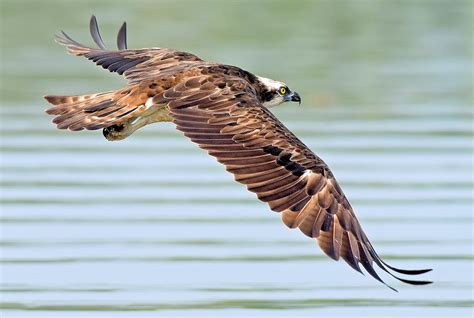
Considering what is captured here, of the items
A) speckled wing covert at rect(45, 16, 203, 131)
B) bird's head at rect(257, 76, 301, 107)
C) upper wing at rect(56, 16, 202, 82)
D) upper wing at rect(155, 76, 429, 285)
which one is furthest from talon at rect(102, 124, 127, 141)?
bird's head at rect(257, 76, 301, 107)

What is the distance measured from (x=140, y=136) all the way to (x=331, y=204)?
9.47 m

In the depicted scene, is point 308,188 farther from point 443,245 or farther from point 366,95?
point 366,95

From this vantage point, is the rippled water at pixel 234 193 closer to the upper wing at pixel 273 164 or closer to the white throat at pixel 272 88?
the white throat at pixel 272 88

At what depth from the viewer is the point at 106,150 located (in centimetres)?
1869

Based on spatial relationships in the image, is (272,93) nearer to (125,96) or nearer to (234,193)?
(125,96)

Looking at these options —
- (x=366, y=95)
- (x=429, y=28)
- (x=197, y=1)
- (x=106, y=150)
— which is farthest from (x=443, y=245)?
(x=197, y=1)

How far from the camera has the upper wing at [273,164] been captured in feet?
33.0

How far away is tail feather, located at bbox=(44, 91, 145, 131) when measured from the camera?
1113cm

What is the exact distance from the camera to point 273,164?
34.3 feet

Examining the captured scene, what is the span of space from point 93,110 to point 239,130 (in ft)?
3.81

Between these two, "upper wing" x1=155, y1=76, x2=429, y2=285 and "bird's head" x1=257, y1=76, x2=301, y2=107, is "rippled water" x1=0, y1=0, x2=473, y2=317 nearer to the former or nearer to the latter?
"bird's head" x1=257, y1=76, x2=301, y2=107

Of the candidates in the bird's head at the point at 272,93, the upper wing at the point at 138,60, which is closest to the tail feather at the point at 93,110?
the upper wing at the point at 138,60

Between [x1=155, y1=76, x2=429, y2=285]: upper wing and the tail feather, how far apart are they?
0.26 metres

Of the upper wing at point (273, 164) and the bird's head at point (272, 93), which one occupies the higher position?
the bird's head at point (272, 93)
